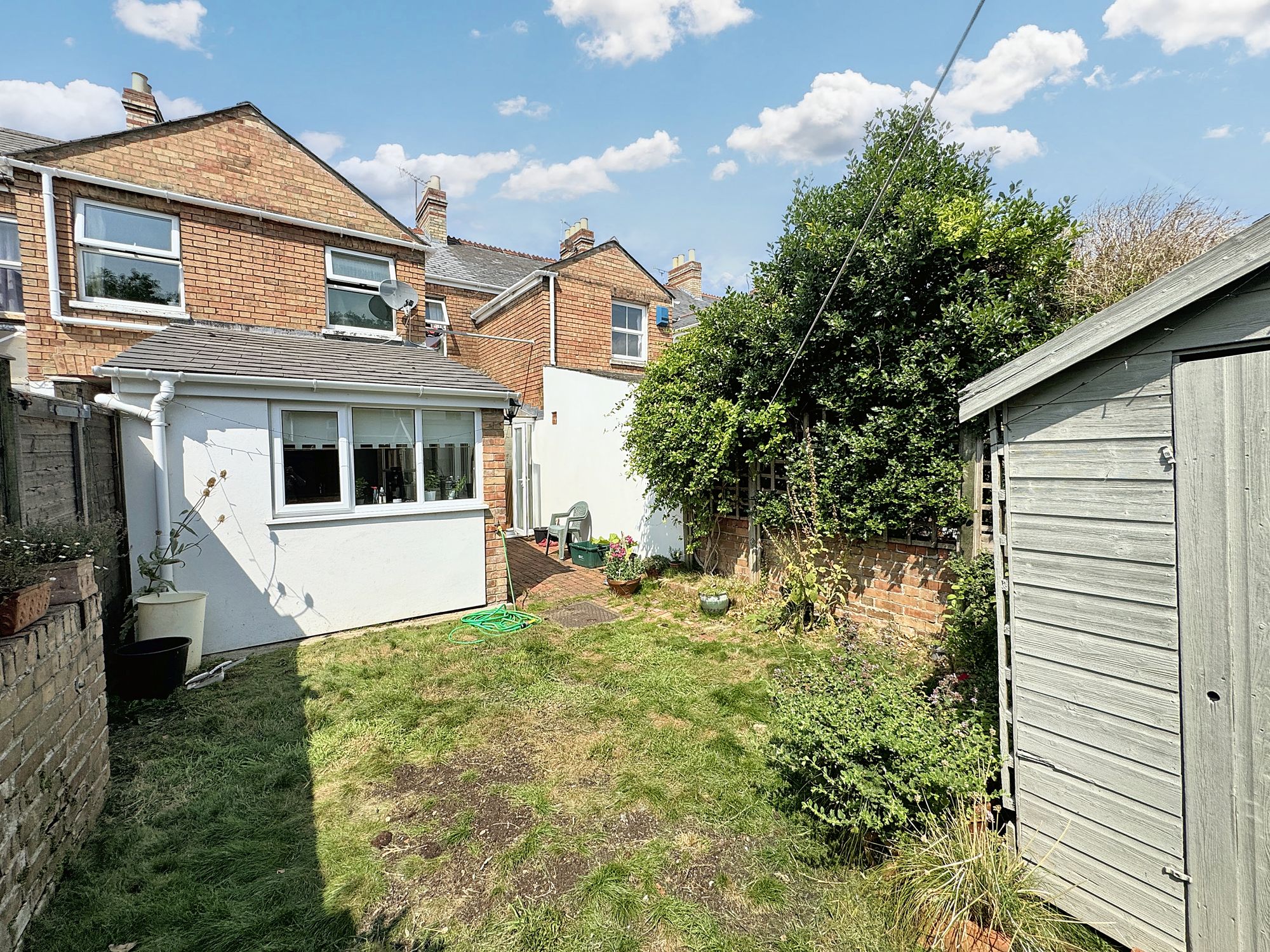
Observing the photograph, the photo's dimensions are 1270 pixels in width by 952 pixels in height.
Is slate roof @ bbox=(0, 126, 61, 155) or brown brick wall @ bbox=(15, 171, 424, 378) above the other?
slate roof @ bbox=(0, 126, 61, 155)

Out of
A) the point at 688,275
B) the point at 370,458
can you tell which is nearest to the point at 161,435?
the point at 370,458

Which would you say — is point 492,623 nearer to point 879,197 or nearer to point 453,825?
point 453,825

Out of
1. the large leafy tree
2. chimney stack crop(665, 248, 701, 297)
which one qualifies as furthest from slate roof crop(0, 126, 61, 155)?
Result: chimney stack crop(665, 248, 701, 297)

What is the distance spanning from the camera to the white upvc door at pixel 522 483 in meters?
13.9

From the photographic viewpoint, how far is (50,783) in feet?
9.54

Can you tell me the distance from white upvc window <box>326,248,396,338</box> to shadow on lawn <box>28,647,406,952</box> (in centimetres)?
689

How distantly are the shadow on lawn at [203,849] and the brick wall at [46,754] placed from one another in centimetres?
19

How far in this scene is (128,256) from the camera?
7953mm

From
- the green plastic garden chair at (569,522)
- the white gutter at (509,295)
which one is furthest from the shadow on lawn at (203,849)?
the white gutter at (509,295)

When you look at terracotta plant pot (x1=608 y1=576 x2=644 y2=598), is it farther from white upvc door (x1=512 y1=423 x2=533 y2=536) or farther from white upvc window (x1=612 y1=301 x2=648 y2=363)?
white upvc window (x1=612 y1=301 x2=648 y2=363)

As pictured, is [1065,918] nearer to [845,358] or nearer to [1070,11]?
[845,358]

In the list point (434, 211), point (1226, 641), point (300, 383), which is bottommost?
point (1226, 641)

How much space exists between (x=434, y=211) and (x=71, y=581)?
16.5 m

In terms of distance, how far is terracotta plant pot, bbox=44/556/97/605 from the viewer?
3.46 m
